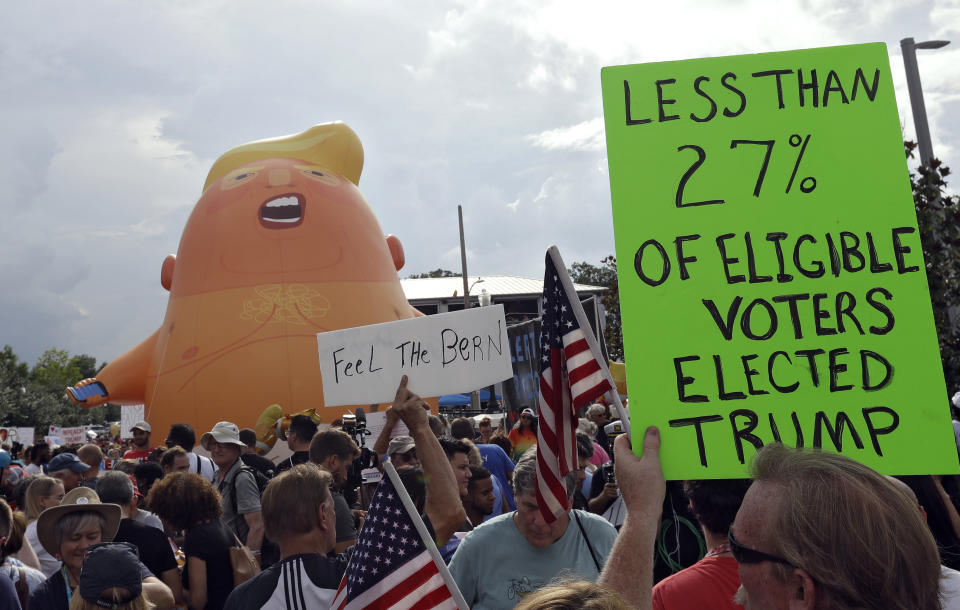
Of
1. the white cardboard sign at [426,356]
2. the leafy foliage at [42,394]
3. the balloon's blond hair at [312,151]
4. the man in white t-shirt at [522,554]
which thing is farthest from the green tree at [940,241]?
the leafy foliage at [42,394]

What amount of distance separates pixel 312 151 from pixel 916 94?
410 inches

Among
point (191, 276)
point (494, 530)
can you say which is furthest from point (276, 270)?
point (494, 530)

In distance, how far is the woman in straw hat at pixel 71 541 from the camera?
3299mm

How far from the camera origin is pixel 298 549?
2.86 metres

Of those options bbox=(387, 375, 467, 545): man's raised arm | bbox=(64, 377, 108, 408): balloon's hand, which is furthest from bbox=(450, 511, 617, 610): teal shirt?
bbox=(64, 377, 108, 408): balloon's hand

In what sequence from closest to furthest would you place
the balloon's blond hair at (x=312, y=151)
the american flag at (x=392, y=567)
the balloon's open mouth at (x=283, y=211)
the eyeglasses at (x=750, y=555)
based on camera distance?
the eyeglasses at (x=750, y=555), the american flag at (x=392, y=567), the balloon's open mouth at (x=283, y=211), the balloon's blond hair at (x=312, y=151)

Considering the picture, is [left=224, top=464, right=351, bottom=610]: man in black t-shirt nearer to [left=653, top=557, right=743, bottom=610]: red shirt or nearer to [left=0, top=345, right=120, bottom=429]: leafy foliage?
[left=653, top=557, right=743, bottom=610]: red shirt

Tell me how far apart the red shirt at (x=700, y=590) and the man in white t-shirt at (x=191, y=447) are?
4.60 metres

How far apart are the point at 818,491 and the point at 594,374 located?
92 centimetres

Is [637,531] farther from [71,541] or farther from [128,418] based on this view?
[128,418]

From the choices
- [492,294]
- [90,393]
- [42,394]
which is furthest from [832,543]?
[42,394]

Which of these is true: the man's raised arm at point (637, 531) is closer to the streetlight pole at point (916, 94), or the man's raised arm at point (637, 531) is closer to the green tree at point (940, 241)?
the green tree at point (940, 241)

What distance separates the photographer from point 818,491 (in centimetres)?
132

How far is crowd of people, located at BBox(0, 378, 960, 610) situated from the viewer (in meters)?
1.28
